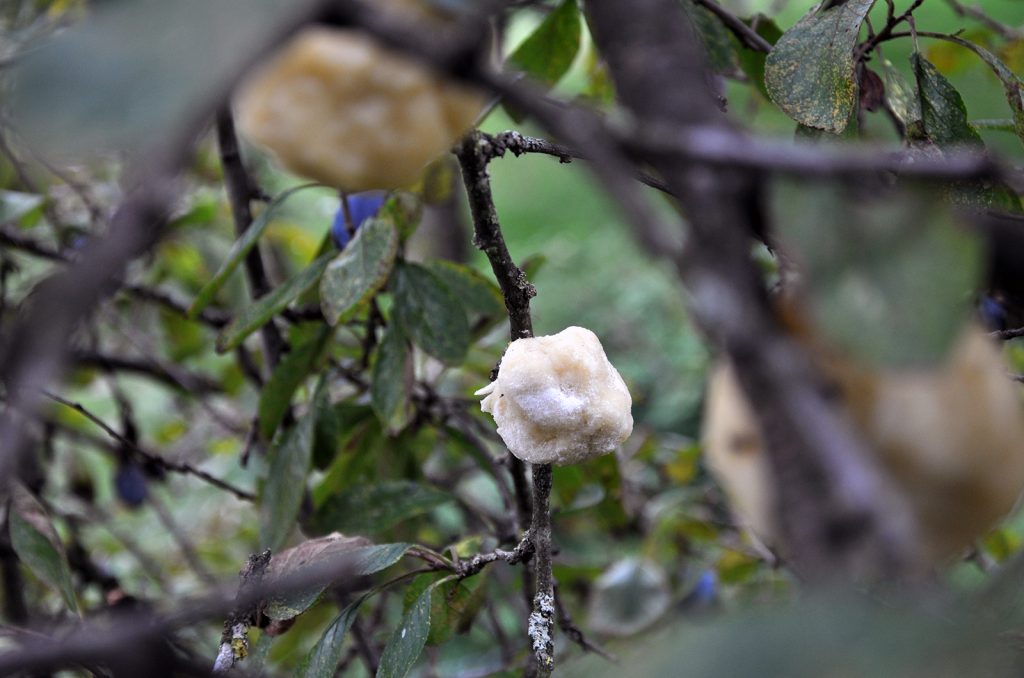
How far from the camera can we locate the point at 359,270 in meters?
0.77

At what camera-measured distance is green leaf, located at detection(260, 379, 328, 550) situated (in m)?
0.87

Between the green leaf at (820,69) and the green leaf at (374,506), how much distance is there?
0.46 metres

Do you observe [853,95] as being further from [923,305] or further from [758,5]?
[758,5]

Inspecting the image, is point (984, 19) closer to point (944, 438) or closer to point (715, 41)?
point (715, 41)

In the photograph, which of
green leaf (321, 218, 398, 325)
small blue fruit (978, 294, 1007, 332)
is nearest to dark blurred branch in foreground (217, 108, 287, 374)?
green leaf (321, 218, 398, 325)

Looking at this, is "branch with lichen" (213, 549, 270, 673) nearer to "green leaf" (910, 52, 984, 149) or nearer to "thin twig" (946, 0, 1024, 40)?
"green leaf" (910, 52, 984, 149)

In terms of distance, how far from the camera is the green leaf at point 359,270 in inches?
29.8

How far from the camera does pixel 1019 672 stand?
0.84 ft

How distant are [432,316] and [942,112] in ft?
1.47

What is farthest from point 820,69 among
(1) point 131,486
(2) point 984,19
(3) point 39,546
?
(1) point 131,486

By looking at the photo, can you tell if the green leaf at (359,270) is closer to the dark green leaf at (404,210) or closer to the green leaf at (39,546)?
the dark green leaf at (404,210)

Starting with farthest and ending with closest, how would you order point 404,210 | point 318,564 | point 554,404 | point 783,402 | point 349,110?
point 404,210 < point 318,564 < point 554,404 < point 349,110 < point 783,402

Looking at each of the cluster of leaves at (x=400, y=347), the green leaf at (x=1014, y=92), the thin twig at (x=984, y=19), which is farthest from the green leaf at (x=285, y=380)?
the thin twig at (x=984, y=19)

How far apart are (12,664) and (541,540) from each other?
1.10 ft
